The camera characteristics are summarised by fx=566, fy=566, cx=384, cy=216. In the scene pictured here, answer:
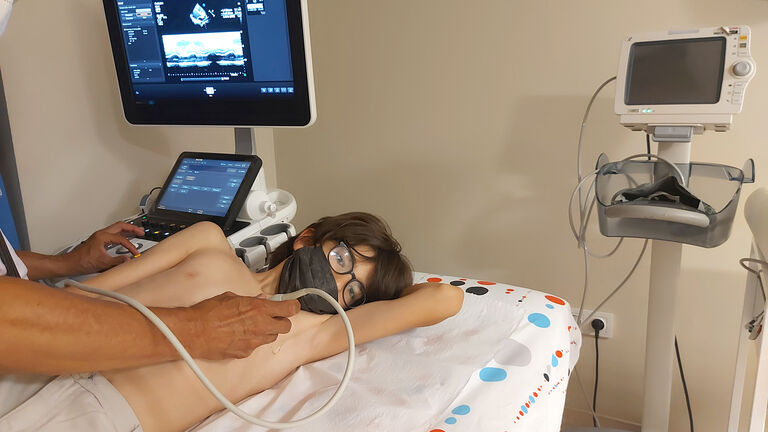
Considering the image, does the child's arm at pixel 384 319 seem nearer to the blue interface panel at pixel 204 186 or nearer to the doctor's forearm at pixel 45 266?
the blue interface panel at pixel 204 186

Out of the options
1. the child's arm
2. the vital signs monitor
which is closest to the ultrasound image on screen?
the child's arm

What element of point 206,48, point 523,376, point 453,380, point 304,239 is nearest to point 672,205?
point 523,376

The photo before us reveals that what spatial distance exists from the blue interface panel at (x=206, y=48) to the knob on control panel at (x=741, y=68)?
107cm

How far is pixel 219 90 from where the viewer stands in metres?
1.59

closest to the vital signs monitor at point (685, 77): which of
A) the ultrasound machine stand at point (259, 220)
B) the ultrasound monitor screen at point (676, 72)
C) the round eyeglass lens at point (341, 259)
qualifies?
the ultrasound monitor screen at point (676, 72)

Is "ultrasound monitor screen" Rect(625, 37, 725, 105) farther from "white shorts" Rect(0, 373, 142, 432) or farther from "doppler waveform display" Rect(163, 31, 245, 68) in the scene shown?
"white shorts" Rect(0, 373, 142, 432)

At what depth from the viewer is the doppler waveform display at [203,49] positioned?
152 cm

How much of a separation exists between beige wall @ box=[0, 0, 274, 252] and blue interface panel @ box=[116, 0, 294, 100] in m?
0.28

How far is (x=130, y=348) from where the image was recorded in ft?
2.62

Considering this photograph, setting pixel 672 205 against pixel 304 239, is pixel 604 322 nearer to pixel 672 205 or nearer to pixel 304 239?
pixel 672 205

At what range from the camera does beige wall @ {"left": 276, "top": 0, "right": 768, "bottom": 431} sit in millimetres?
1822

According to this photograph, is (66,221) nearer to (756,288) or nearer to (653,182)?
(653,182)

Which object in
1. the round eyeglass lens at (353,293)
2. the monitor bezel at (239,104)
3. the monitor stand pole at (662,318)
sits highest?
the monitor bezel at (239,104)

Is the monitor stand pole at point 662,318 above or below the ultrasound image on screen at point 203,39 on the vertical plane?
below
